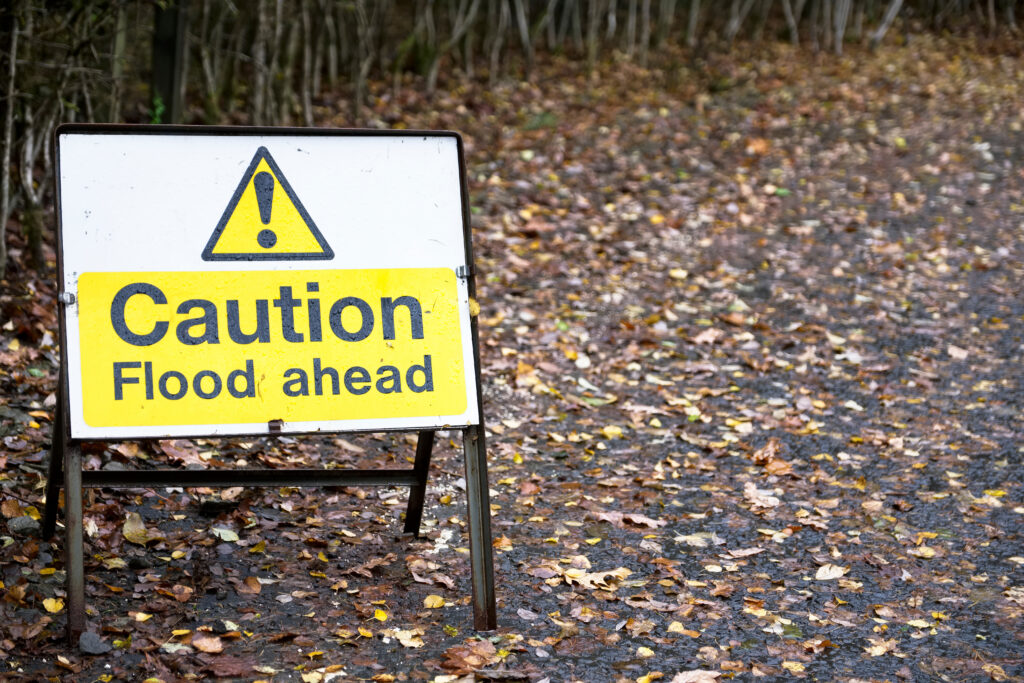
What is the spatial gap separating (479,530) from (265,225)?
125 centimetres

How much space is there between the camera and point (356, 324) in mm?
3213

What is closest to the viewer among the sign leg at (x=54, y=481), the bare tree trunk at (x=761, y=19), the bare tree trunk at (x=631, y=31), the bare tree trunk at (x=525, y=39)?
the sign leg at (x=54, y=481)

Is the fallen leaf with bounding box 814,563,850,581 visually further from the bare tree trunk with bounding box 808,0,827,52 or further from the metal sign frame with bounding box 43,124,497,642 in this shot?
the bare tree trunk with bounding box 808,0,827,52

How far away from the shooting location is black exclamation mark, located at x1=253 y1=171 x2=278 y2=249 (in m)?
3.17

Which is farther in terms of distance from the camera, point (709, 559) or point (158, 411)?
point (709, 559)

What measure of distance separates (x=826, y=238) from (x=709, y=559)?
4849 millimetres

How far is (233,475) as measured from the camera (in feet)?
11.0

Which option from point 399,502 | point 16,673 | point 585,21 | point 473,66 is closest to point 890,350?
point 399,502

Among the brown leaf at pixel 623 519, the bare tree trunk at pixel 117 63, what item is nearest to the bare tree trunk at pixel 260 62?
the bare tree trunk at pixel 117 63

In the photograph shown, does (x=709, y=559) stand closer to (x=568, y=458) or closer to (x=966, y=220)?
(x=568, y=458)

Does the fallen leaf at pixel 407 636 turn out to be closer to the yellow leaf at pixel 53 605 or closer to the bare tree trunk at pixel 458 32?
the yellow leaf at pixel 53 605

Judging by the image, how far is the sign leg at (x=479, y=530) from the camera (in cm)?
323

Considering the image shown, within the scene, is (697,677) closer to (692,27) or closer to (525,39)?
(525,39)

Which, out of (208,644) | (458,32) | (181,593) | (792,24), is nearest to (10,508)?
(181,593)
